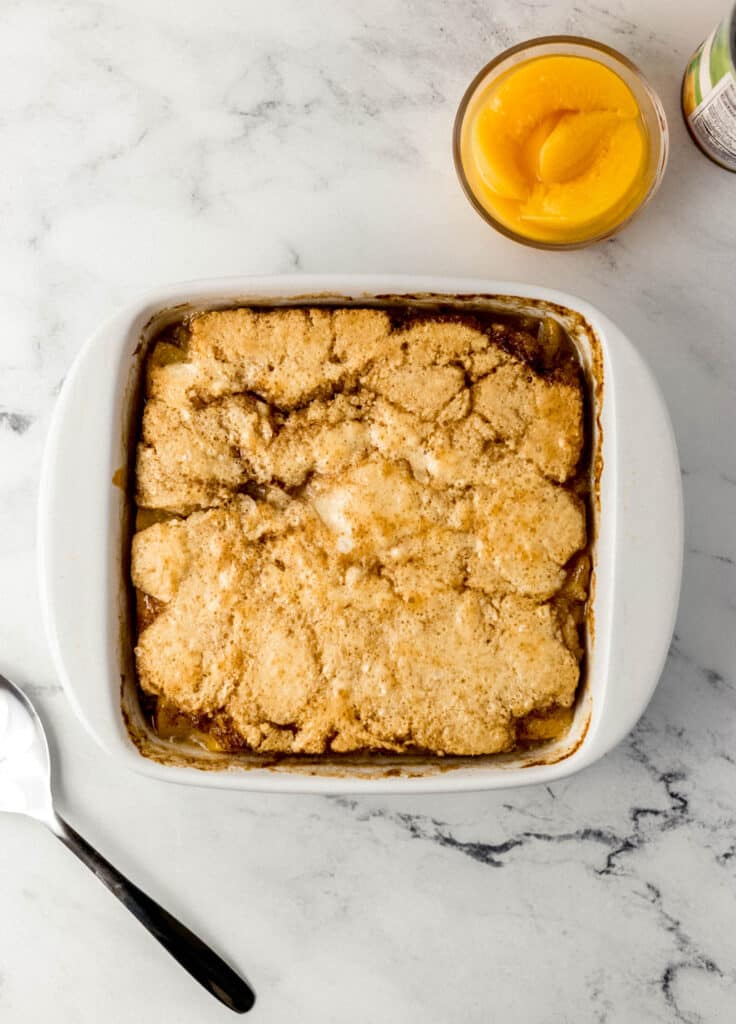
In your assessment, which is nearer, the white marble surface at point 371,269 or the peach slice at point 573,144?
the peach slice at point 573,144

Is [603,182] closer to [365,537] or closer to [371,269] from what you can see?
[371,269]

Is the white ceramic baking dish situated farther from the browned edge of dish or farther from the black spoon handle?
the black spoon handle

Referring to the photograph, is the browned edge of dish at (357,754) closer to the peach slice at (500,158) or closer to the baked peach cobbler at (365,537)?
the baked peach cobbler at (365,537)

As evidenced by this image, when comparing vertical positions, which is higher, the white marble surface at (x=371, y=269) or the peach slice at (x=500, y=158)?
the peach slice at (x=500, y=158)

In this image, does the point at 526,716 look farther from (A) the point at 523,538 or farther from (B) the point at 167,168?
(B) the point at 167,168

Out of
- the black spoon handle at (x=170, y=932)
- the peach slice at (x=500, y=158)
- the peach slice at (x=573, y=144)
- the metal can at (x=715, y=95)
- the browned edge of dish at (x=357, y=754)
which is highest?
the metal can at (x=715, y=95)

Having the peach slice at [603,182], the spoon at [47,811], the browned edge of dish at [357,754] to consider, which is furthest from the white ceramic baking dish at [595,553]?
the spoon at [47,811]

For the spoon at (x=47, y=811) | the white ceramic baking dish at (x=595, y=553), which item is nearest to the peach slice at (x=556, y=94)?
the white ceramic baking dish at (x=595, y=553)

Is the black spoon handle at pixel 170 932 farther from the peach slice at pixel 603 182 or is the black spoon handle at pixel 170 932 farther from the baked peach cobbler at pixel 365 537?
the peach slice at pixel 603 182
